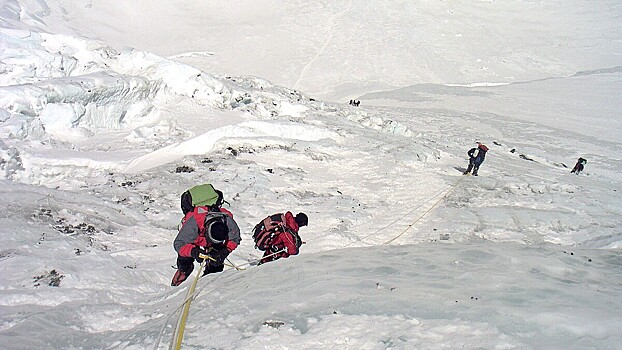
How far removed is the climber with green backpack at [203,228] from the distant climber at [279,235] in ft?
3.00

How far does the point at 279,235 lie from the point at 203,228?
1.54m

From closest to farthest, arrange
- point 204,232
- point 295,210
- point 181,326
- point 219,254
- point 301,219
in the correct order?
point 181,326
point 204,232
point 219,254
point 301,219
point 295,210

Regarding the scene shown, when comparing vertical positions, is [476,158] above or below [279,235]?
above

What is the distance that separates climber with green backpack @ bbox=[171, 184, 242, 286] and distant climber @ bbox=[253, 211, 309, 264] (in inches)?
36.0

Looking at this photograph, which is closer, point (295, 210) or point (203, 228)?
point (203, 228)

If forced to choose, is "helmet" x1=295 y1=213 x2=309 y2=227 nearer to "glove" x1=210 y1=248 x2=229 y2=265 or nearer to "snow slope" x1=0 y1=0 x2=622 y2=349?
"snow slope" x1=0 y1=0 x2=622 y2=349

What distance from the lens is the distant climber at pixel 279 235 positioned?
706 cm

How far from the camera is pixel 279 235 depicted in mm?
7148

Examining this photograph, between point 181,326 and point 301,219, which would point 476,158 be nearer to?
point 301,219

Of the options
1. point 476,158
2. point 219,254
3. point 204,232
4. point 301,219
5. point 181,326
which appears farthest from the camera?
point 476,158

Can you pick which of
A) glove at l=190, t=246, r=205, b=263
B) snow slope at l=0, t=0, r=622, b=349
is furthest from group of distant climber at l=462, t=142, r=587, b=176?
glove at l=190, t=246, r=205, b=263

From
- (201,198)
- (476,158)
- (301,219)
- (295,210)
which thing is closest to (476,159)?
(476,158)

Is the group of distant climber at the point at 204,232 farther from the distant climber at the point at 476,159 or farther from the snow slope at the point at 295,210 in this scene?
the distant climber at the point at 476,159

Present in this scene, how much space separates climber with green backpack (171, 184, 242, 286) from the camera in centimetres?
593
